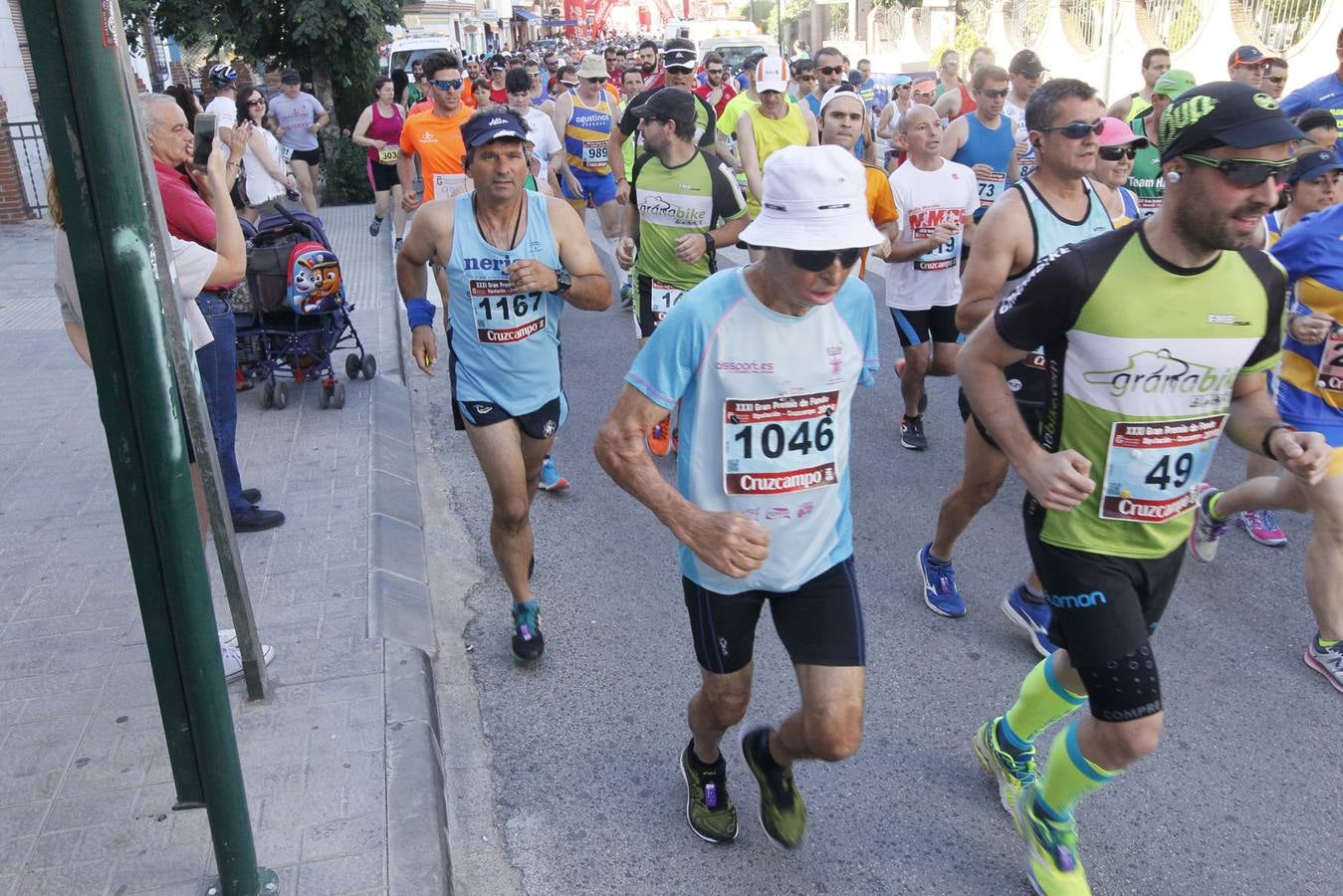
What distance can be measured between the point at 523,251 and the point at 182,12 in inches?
595

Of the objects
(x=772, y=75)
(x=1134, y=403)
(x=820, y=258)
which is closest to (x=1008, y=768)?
(x=1134, y=403)

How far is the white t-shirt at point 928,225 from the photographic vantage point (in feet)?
20.9

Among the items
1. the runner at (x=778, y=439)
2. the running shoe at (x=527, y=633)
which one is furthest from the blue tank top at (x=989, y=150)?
the runner at (x=778, y=439)

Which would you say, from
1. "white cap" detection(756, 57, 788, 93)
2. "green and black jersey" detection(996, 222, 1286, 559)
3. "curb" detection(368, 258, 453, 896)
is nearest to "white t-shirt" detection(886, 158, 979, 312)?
"white cap" detection(756, 57, 788, 93)

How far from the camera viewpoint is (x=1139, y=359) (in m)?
2.91

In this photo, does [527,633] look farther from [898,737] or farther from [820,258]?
[820,258]

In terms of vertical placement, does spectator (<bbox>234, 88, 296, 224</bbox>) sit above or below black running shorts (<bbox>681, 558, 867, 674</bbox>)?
above

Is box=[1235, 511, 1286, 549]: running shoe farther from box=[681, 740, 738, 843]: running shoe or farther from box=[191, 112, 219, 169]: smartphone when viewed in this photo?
box=[191, 112, 219, 169]: smartphone

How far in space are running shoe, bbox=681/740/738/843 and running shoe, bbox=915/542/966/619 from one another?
173 centimetres

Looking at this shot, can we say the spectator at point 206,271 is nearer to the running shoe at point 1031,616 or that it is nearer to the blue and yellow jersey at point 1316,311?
the running shoe at point 1031,616

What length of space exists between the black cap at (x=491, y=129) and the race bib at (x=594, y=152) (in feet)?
24.3

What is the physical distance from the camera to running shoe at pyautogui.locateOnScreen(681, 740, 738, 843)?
3.47 m

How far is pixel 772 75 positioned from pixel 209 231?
525cm

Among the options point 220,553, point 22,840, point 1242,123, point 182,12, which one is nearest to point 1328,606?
point 1242,123
